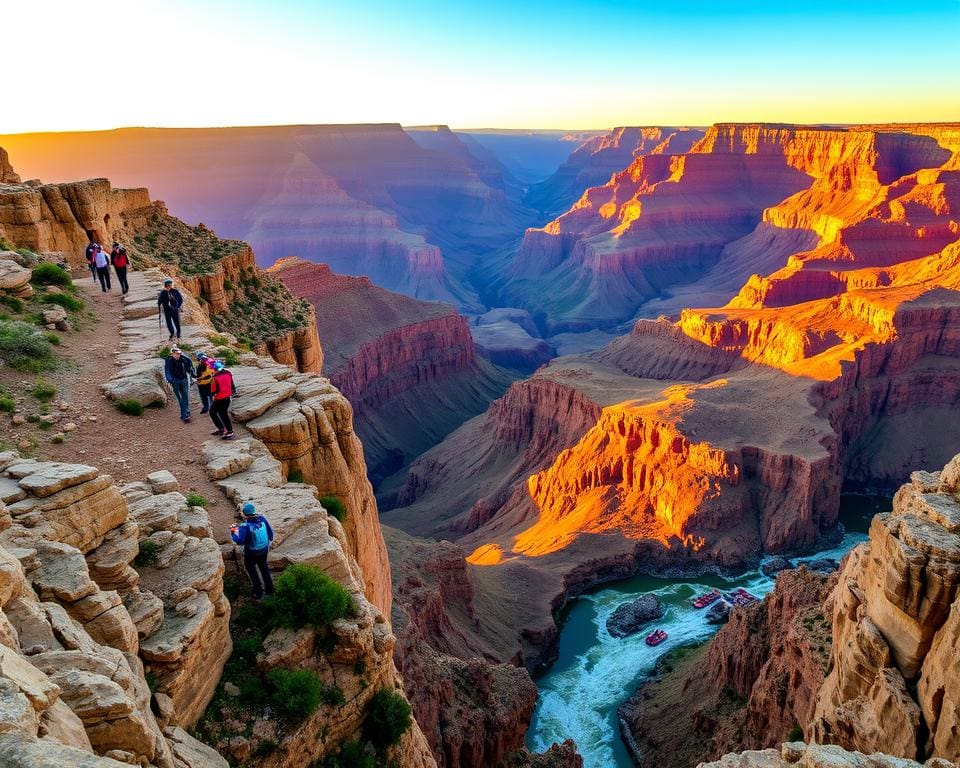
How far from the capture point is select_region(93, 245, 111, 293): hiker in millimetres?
26766

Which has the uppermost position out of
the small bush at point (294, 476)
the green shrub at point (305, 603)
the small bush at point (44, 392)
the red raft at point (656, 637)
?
the small bush at point (44, 392)

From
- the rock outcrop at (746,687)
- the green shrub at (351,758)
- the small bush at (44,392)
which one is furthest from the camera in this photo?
the rock outcrop at (746,687)

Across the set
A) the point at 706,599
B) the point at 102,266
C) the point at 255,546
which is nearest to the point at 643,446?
the point at 706,599

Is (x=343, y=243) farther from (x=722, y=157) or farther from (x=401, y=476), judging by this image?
(x=401, y=476)

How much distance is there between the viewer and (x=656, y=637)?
4722 centimetres

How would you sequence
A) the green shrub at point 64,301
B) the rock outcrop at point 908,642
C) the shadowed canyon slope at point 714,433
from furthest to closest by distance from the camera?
the shadowed canyon slope at point 714,433, the green shrub at point 64,301, the rock outcrop at point 908,642

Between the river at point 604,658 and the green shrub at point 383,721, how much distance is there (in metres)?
27.6

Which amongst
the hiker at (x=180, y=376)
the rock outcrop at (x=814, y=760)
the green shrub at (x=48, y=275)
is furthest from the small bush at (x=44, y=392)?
the rock outcrop at (x=814, y=760)

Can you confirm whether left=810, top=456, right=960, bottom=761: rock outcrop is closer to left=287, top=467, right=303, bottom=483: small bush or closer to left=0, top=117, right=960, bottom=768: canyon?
left=0, top=117, right=960, bottom=768: canyon

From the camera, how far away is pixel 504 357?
132375 millimetres

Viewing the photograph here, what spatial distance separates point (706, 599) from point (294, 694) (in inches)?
1826

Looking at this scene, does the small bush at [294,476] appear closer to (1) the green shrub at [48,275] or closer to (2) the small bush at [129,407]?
(2) the small bush at [129,407]

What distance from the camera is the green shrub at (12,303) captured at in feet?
73.2

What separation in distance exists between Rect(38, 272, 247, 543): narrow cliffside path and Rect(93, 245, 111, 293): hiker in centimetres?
491
